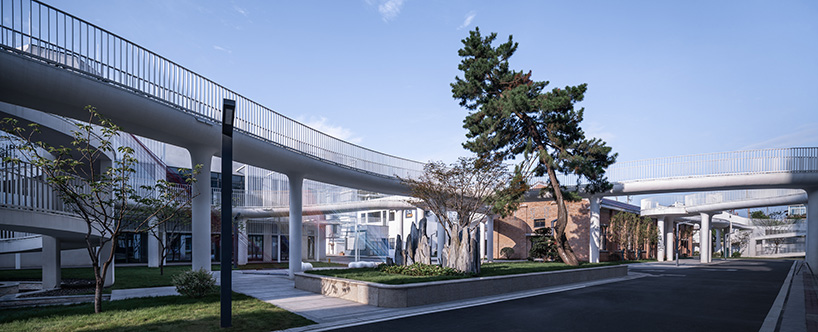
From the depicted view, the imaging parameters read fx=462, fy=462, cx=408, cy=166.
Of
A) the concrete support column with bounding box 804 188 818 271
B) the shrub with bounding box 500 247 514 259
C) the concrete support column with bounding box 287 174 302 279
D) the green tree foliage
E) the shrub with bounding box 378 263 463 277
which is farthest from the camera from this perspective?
the shrub with bounding box 500 247 514 259

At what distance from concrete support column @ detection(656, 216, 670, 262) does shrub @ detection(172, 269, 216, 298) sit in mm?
43983

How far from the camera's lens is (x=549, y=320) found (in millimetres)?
10719

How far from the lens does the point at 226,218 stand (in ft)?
29.7

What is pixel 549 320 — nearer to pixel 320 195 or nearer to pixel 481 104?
pixel 481 104

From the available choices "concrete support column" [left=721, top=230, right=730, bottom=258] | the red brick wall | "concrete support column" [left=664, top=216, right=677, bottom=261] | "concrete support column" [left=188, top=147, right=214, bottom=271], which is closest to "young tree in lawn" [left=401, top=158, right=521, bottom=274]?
"concrete support column" [left=188, top=147, right=214, bottom=271]

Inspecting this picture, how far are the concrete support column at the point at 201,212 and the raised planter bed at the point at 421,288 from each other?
3.36 metres

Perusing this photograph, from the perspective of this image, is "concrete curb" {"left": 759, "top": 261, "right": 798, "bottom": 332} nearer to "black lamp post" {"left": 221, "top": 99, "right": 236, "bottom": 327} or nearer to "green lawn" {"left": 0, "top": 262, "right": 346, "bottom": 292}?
"black lamp post" {"left": 221, "top": 99, "right": 236, "bottom": 327}

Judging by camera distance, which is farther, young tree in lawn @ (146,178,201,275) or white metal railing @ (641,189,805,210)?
white metal railing @ (641,189,805,210)

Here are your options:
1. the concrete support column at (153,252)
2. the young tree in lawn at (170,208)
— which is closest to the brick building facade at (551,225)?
the young tree in lawn at (170,208)

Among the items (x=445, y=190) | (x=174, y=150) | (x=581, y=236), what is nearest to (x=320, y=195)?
(x=174, y=150)

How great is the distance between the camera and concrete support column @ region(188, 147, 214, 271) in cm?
1605

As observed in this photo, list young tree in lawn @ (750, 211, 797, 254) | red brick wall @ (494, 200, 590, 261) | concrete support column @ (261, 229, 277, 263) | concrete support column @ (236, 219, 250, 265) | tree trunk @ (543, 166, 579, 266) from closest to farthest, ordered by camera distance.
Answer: tree trunk @ (543, 166, 579, 266) → concrete support column @ (236, 219, 250, 265) → red brick wall @ (494, 200, 590, 261) → concrete support column @ (261, 229, 277, 263) → young tree in lawn @ (750, 211, 797, 254)

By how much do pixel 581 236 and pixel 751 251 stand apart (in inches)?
1615

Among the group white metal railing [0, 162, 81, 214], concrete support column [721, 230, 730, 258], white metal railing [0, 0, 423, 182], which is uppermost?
white metal railing [0, 0, 423, 182]
